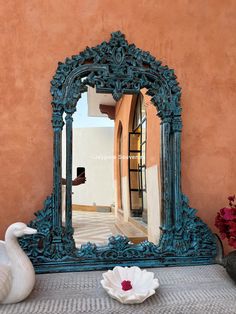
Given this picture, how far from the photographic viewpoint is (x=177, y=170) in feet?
4.34

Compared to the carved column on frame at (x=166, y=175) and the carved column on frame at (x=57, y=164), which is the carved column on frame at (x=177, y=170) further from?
the carved column on frame at (x=57, y=164)

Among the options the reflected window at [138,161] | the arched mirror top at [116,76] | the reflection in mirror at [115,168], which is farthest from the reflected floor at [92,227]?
the arched mirror top at [116,76]

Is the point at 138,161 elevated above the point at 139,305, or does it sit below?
above

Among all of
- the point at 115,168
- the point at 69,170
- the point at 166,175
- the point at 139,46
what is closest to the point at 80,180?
the point at 69,170

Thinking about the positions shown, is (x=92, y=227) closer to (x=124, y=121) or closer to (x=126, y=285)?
(x=126, y=285)

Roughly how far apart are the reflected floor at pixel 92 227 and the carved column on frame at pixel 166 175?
0.23 metres

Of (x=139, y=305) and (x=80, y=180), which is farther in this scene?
(x=80, y=180)

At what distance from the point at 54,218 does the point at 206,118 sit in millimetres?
844

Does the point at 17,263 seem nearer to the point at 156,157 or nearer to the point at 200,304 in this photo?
the point at 200,304

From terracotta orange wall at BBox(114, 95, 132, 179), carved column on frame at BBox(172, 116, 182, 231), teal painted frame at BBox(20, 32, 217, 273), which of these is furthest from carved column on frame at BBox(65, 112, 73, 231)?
carved column on frame at BBox(172, 116, 182, 231)

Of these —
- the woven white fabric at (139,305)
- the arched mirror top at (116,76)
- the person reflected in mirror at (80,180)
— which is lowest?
the woven white fabric at (139,305)

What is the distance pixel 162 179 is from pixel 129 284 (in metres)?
0.49

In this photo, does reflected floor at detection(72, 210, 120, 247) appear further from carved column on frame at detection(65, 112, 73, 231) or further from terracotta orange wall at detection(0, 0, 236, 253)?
terracotta orange wall at detection(0, 0, 236, 253)

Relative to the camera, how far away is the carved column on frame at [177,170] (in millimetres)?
1314
